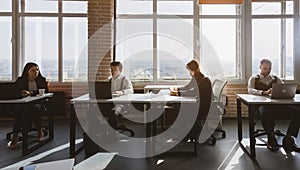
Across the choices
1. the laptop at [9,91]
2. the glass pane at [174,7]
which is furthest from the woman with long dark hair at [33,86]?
the glass pane at [174,7]

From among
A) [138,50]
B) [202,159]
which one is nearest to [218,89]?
[202,159]

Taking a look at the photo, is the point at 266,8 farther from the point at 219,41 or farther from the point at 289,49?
the point at 219,41

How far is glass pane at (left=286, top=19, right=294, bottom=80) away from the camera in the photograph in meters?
6.50

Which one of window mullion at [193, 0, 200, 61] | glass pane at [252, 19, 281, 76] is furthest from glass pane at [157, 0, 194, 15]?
glass pane at [252, 19, 281, 76]

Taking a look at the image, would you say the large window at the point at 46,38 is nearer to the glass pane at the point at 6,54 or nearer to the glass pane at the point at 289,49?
the glass pane at the point at 6,54

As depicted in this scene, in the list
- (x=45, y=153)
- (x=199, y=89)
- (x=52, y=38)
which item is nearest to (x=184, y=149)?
(x=199, y=89)

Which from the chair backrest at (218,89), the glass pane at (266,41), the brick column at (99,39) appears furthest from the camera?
the glass pane at (266,41)

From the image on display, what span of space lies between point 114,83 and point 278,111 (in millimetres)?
2346

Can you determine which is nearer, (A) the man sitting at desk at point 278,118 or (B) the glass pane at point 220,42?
(A) the man sitting at desk at point 278,118

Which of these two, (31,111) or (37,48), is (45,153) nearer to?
(31,111)

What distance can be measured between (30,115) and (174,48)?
3364mm

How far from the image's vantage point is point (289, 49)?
653cm

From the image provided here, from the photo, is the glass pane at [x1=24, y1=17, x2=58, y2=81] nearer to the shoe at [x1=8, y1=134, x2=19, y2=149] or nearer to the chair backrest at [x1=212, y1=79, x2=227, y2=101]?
the shoe at [x1=8, y1=134, x2=19, y2=149]

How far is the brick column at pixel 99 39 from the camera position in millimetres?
5969
